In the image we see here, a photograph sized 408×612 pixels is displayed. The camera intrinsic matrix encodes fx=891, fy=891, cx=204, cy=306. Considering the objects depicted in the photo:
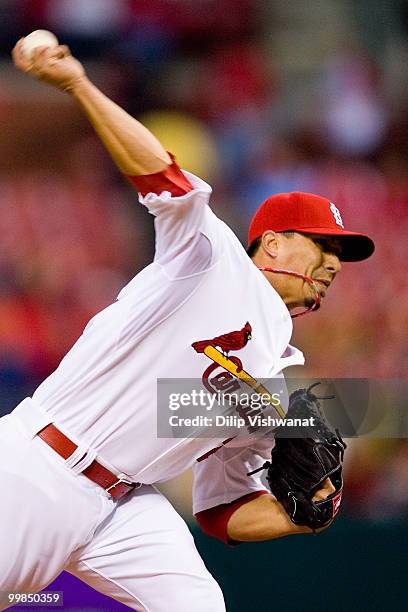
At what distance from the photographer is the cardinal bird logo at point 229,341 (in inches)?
61.7

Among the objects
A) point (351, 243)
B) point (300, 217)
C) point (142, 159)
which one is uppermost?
point (142, 159)

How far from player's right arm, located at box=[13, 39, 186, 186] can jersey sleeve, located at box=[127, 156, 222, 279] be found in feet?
0.15

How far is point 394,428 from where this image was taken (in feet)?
9.90

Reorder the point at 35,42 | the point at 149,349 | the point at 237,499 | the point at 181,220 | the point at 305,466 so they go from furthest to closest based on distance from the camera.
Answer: the point at 237,499 < the point at 305,466 < the point at 149,349 < the point at 181,220 < the point at 35,42

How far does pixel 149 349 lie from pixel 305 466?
438 mm

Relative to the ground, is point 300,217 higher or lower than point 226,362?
higher

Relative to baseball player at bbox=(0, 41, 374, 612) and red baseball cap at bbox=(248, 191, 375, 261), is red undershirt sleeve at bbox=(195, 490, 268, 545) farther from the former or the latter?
red baseball cap at bbox=(248, 191, 375, 261)

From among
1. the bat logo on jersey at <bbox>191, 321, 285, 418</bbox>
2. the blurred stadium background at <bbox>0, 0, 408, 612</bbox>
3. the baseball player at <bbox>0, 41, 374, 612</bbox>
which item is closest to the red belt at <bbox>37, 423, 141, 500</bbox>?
the baseball player at <bbox>0, 41, 374, 612</bbox>

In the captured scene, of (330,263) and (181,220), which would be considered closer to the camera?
(181,220)

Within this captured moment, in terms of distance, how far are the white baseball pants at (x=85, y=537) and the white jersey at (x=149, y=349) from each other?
0.24 feet

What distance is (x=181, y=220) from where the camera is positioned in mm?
1412

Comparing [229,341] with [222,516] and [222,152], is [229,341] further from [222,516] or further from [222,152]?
[222,152]

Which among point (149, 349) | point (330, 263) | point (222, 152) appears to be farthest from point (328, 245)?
point (222, 152)

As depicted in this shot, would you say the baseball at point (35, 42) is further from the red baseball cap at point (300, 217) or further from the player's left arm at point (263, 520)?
the player's left arm at point (263, 520)
